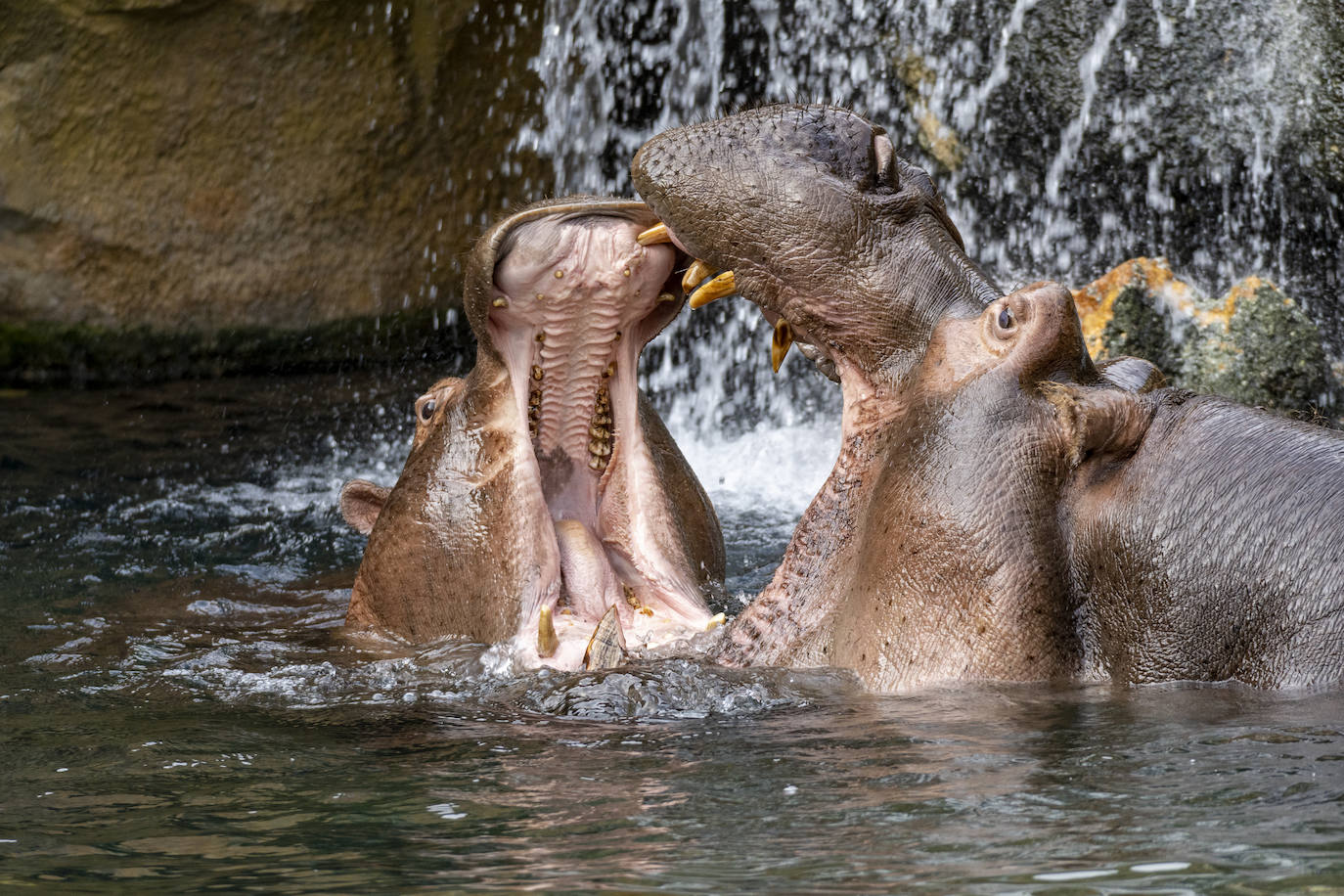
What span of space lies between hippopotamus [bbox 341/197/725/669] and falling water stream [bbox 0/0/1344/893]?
24cm

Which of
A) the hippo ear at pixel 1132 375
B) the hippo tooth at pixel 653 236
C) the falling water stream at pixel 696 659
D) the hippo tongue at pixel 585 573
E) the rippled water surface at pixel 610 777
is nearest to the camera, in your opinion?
the rippled water surface at pixel 610 777

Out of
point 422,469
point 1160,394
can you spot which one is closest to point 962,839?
point 1160,394

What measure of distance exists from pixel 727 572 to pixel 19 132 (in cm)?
581

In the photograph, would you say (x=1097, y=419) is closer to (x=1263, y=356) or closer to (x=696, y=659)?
(x=696, y=659)

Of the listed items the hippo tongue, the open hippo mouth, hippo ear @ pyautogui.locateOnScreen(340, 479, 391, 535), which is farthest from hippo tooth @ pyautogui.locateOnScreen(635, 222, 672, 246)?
hippo ear @ pyautogui.locateOnScreen(340, 479, 391, 535)

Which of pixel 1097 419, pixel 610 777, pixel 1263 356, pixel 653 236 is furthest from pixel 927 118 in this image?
pixel 610 777

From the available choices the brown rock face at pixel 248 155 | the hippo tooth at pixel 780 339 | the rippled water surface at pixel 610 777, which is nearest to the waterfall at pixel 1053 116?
the brown rock face at pixel 248 155

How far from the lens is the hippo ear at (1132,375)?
3.34 metres

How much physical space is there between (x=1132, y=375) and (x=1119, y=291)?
4770 mm

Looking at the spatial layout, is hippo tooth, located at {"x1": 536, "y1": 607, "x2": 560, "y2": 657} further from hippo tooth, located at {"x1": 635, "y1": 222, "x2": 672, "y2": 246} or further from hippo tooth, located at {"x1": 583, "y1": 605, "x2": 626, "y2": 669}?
hippo tooth, located at {"x1": 635, "y1": 222, "x2": 672, "y2": 246}

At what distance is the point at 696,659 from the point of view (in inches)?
145

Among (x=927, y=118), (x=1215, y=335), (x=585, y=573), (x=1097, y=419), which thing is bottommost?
(x=585, y=573)

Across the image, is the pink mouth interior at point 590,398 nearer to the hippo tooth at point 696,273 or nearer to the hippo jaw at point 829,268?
the hippo tooth at point 696,273

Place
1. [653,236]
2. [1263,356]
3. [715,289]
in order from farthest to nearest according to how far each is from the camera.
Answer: [1263,356] < [653,236] < [715,289]
